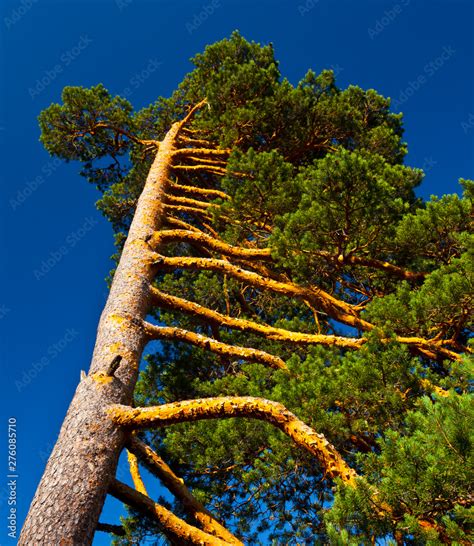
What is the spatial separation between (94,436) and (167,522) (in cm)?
86

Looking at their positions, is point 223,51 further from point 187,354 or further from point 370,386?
point 370,386

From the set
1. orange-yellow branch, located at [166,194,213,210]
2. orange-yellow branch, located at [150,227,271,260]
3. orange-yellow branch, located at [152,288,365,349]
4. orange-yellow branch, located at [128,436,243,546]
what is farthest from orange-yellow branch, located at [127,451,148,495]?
orange-yellow branch, located at [166,194,213,210]

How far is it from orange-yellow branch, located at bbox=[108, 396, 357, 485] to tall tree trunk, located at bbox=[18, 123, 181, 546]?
212 mm

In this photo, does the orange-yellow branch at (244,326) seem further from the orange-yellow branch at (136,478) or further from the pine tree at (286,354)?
the orange-yellow branch at (136,478)

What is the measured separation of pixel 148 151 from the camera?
1122cm

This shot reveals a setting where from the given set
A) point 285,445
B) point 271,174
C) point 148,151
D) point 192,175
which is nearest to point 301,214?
point 271,174

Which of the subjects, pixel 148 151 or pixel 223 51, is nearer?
pixel 223 51

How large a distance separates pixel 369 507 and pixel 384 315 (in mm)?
2739

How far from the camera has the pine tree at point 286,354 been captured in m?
2.56

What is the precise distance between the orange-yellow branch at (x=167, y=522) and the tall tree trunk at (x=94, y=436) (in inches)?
7.5

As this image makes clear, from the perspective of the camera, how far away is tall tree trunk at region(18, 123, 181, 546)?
9.03 ft

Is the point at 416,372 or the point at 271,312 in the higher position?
the point at 271,312

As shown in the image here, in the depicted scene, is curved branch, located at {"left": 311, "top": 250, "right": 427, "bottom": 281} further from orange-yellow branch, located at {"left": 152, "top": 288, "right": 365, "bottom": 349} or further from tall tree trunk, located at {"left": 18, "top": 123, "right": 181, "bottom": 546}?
tall tree trunk, located at {"left": 18, "top": 123, "right": 181, "bottom": 546}

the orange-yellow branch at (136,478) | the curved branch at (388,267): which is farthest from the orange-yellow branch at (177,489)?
the curved branch at (388,267)
